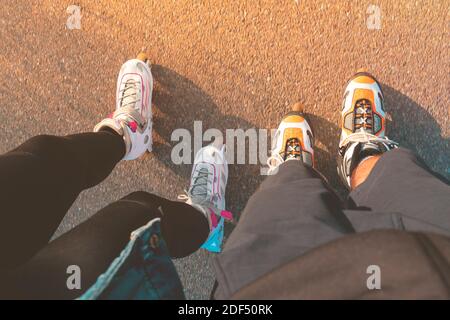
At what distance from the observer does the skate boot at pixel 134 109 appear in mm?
1410

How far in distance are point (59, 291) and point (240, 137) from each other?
0.91 m

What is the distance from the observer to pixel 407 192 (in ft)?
3.10

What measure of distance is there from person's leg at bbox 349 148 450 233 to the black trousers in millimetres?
562

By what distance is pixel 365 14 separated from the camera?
57.2 inches

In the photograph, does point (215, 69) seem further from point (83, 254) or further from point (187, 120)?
point (83, 254)

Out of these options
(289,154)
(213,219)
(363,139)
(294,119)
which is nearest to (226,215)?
(213,219)

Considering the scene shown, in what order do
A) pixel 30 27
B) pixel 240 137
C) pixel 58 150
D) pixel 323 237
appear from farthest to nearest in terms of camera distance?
1. pixel 30 27
2. pixel 240 137
3. pixel 58 150
4. pixel 323 237

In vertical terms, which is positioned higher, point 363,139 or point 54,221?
point 363,139

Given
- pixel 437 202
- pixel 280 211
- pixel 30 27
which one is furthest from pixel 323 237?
pixel 30 27

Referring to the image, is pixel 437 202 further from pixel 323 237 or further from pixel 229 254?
pixel 229 254

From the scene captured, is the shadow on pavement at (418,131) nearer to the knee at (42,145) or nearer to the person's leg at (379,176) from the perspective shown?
the person's leg at (379,176)

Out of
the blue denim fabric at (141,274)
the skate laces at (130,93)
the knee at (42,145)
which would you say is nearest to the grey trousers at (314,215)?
the blue denim fabric at (141,274)

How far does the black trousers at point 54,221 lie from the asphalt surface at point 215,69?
45 centimetres

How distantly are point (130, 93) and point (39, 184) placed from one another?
2.22 ft
